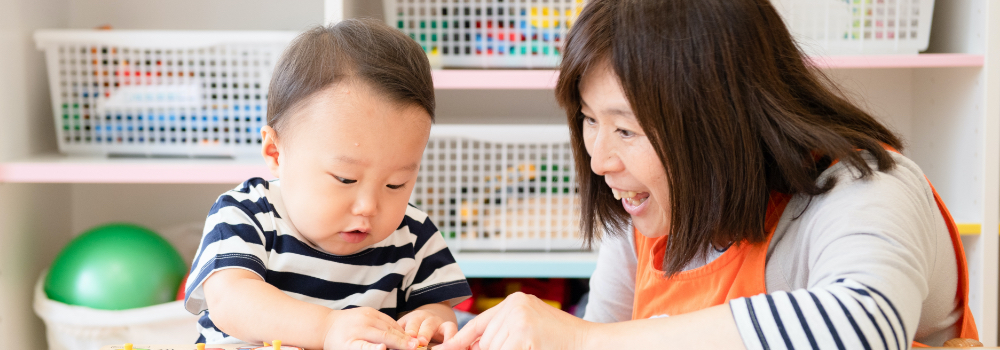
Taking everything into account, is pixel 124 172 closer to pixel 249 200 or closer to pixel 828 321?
pixel 249 200

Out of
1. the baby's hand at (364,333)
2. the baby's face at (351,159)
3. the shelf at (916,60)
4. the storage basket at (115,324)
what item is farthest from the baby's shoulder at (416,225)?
the shelf at (916,60)

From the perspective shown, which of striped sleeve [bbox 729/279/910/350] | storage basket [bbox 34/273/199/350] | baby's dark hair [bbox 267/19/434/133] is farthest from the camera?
storage basket [bbox 34/273/199/350]

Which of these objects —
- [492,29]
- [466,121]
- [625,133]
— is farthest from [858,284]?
[466,121]

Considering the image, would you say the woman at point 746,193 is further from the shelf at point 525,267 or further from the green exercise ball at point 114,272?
the green exercise ball at point 114,272

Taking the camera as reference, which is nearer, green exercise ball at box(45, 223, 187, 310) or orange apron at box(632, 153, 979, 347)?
orange apron at box(632, 153, 979, 347)

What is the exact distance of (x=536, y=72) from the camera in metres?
1.43

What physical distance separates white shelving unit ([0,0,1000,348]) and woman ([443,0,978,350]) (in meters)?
0.58

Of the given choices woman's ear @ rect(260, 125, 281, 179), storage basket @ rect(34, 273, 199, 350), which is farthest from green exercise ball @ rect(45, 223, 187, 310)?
woman's ear @ rect(260, 125, 281, 179)

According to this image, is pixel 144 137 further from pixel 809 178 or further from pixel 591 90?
pixel 809 178

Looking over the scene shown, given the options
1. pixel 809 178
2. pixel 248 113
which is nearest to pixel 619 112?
pixel 809 178

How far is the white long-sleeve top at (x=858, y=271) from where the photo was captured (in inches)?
22.4

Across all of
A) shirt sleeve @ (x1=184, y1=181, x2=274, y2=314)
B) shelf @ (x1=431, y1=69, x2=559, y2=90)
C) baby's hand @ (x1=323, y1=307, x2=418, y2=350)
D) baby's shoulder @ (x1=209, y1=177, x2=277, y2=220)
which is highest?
shelf @ (x1=431, y1=69, x2=559, y2=90)

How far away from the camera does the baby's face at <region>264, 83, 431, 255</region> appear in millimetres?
755

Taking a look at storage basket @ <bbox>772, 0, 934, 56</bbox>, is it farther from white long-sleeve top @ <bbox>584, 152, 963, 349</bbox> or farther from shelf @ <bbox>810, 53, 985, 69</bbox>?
white long-sleeve top @ <bbox>584, 152, 963, 349</bbox>
